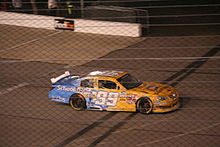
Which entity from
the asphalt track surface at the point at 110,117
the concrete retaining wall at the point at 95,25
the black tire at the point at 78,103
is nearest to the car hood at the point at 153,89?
the asphalt track surface at the point at 110,117

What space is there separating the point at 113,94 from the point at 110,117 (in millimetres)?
513

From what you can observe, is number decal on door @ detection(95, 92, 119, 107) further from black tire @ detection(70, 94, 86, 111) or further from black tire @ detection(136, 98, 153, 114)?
black tire @ detection(136, 98, 153, 114)

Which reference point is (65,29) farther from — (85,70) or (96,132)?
(96,132)

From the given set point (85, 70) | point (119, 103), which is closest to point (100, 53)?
point (85, 70)

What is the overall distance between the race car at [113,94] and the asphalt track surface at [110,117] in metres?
0.16

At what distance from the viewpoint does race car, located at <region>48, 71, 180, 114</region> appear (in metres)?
6.04

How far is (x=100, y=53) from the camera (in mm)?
10336

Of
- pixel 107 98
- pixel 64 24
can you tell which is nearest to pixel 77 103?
pixel 107 98

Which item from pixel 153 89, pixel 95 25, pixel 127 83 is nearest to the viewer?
pixel 153 89

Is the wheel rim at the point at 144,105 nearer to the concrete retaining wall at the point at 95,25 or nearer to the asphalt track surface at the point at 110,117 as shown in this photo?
the asphalt track surface at the point at 110,117

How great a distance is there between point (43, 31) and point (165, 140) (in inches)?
369

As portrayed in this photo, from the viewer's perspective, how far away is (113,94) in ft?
20.6

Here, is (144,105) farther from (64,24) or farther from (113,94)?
(64,24)

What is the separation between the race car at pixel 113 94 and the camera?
238 inches
